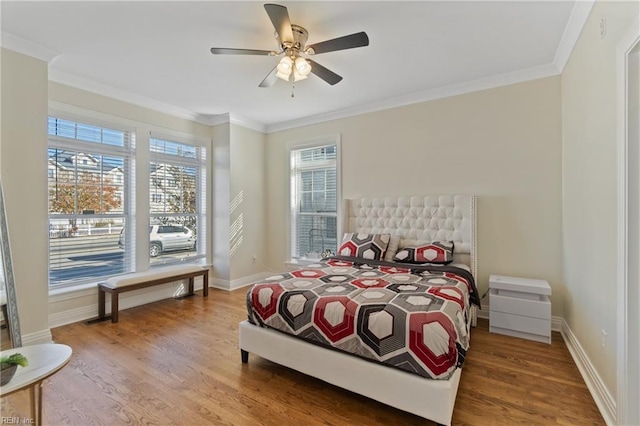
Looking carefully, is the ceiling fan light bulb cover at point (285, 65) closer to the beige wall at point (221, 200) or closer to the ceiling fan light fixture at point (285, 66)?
the ceiling fan light fixture at point (285, 66)

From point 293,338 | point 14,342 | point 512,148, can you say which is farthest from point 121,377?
point 512,148

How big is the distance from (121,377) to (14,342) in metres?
0.99

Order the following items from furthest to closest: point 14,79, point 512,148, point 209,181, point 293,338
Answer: point 209,181
point 512,148
point 14,79
point 293,338

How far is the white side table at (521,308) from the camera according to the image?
2.82 m

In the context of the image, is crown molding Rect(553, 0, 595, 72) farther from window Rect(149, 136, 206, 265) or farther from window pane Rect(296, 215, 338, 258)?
window Rect(149, 136, 206, 265)

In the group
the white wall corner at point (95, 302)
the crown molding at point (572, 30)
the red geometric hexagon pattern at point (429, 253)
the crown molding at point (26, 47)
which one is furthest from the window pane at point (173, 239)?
the crown molding at point (572, 30)

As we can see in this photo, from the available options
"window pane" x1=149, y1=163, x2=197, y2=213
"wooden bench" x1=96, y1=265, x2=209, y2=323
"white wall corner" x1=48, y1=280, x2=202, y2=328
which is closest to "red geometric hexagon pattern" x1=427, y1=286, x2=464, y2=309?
"wooden bench" x1=96, y1=265, x2=209, y2=323

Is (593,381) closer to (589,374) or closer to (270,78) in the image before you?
(589,374)

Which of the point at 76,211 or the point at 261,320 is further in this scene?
the point at 76,211

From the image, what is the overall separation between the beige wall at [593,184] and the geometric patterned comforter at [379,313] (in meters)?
0.84

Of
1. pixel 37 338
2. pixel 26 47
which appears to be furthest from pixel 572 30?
pixel 37 338

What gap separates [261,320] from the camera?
240cm

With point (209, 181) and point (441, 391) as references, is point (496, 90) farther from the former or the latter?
point (209, 181)

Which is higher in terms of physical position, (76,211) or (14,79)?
(14,79)
